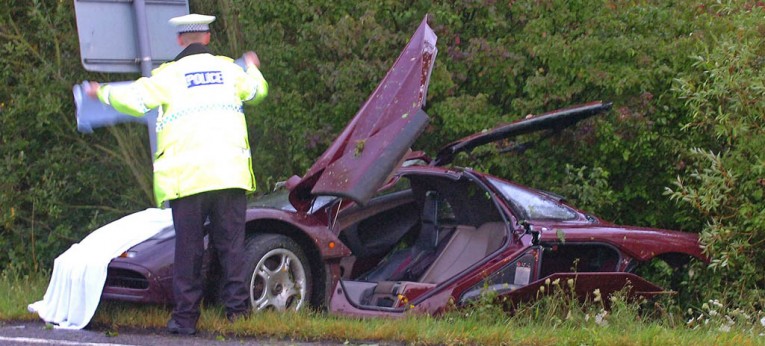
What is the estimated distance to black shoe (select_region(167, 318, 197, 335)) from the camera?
6406 millimetres

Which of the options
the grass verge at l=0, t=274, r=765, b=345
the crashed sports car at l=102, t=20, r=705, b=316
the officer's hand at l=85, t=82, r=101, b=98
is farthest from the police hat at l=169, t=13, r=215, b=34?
the grass verge at l=0, t=274, r=765, b=345

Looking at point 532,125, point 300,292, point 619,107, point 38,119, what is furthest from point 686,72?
point 38,119

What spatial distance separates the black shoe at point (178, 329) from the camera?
6406mm

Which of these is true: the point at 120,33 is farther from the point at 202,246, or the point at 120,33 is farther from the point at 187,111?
the point at 202,246

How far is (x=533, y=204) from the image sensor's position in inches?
291

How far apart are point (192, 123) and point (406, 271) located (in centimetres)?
230

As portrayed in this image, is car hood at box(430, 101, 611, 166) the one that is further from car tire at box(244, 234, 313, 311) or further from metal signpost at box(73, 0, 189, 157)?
metal signpost at box(73, 0, 189, 157)

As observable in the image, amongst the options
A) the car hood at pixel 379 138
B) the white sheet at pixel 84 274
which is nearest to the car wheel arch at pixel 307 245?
the car hood at pixel 379 138

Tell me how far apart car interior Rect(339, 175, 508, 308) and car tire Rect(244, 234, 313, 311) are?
587 mm

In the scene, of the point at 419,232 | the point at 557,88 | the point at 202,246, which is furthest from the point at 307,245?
the point at 557,88

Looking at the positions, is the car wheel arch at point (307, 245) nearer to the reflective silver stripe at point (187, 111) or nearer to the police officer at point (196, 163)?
the police officer at point (196, 163)

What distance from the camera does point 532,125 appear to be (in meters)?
7.66

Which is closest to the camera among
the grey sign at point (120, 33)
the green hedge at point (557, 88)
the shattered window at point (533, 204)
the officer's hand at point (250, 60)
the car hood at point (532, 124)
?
the officer's hand at point (250, 60)

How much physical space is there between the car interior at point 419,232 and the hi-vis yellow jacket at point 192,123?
1314mm
